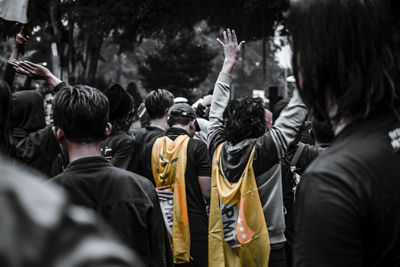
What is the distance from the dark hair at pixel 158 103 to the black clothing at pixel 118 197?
2.92 meters

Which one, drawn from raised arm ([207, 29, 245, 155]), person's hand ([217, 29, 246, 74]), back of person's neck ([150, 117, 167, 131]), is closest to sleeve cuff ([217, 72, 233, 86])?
raised arm ([207, 29, 245, 155])

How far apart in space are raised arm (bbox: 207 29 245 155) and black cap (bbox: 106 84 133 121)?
0.97 metres

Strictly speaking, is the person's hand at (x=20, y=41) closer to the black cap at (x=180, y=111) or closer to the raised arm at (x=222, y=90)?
the black cap at (x=180, y=111)

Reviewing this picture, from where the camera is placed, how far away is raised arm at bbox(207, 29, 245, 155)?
Answer: 4254mm

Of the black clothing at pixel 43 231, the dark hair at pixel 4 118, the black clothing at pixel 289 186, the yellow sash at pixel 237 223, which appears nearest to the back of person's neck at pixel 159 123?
the yellow sash at pixel 237 223

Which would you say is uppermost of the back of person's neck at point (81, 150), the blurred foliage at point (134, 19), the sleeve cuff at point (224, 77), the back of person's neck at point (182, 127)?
the blurred foliage at point (134, 19)

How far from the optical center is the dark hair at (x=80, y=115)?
2922 mm

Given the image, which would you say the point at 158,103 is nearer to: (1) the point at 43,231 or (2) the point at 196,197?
(2) the point at 196,197

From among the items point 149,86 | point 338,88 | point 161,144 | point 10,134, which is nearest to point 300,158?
point 161,144

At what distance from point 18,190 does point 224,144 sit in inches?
167

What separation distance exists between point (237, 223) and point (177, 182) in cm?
93

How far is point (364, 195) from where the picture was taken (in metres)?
1.36

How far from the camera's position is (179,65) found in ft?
94.6

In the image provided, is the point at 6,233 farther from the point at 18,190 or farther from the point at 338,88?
the point at 338,88
